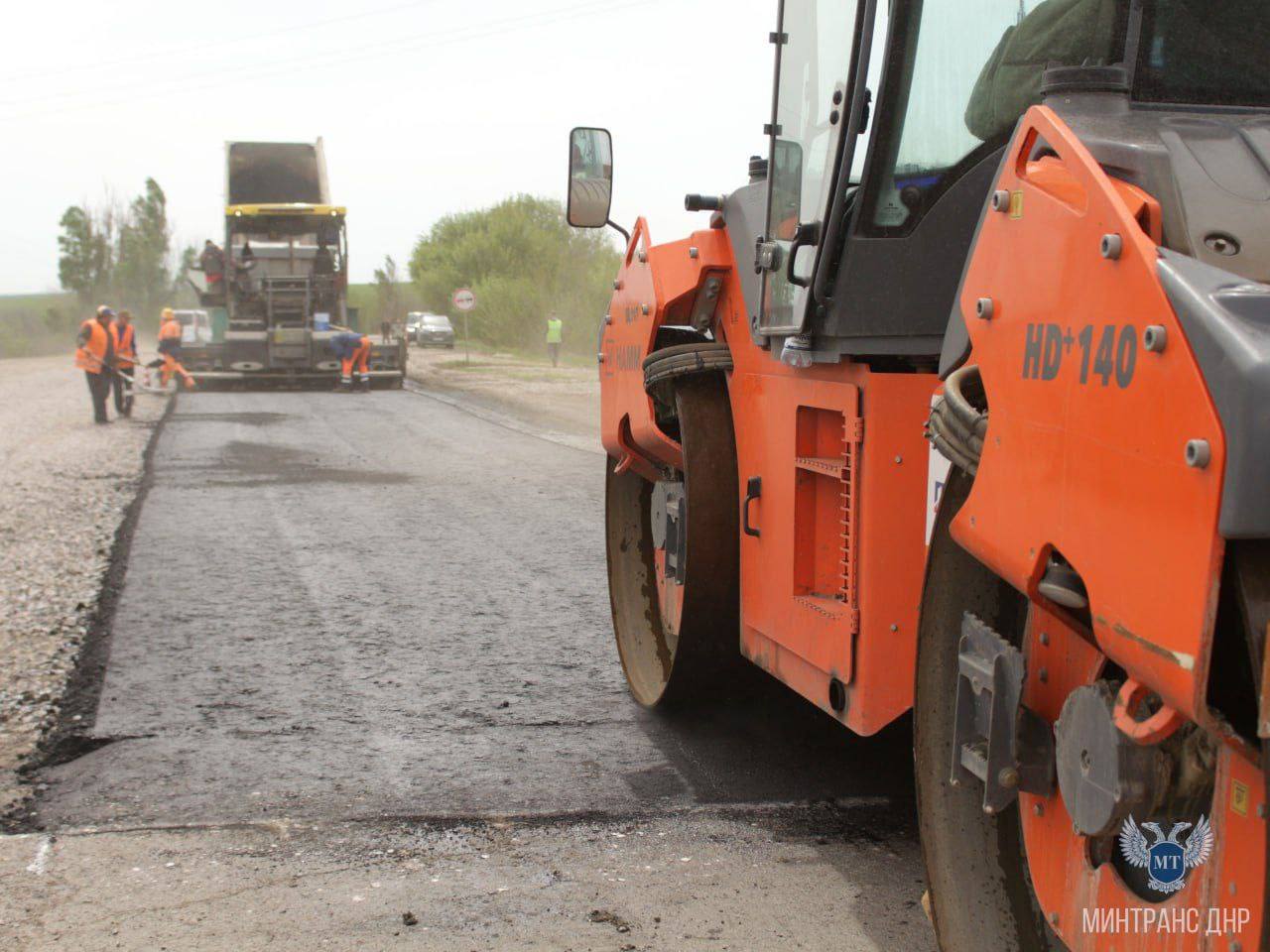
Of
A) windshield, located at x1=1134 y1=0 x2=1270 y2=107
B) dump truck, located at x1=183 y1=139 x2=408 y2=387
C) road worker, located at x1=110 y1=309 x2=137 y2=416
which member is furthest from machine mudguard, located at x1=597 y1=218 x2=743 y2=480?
dump truck, located at x1=183 y1=139 x2=408 y2=387

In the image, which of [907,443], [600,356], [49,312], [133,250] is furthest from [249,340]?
[133,250]

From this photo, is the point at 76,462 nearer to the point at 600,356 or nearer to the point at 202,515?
the point at 202,515

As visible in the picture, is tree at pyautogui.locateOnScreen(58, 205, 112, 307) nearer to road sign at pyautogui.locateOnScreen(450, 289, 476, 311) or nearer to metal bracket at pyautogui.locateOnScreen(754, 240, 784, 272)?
road sign at pyautogui.locateOnScreen(450, 289, 476, 311)

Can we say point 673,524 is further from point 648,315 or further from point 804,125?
point 804,125

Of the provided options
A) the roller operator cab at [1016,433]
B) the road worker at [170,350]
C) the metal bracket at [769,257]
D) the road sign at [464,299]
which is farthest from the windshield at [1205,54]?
the road sign at [464,299]

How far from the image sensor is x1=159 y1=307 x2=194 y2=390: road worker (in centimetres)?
2592

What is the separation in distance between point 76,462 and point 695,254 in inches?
443

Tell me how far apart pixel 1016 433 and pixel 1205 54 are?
1007mm

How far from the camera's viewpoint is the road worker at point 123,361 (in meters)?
19.5

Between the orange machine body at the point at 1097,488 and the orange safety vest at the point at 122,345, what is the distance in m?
18.6

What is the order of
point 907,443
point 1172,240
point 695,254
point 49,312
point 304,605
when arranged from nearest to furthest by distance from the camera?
point 1172,240 < point 907,443 < point 695,254 < point 304,605 < point 49,312

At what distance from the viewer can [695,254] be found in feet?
14.6

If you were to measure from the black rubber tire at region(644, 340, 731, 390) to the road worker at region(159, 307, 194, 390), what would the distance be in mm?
23068

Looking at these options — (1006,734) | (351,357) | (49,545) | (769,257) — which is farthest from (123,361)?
(1006,734)
